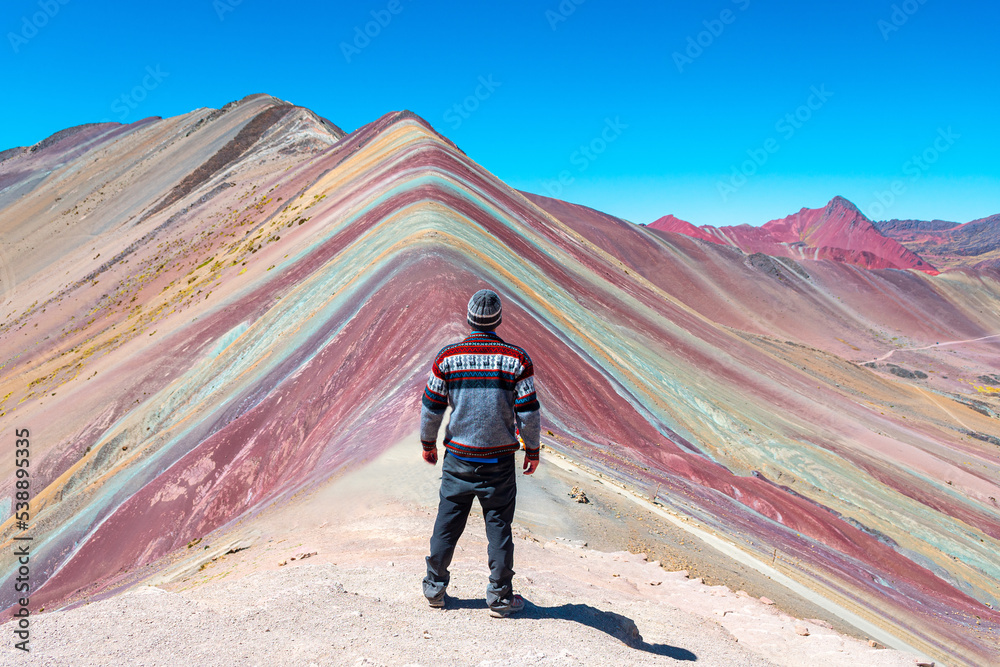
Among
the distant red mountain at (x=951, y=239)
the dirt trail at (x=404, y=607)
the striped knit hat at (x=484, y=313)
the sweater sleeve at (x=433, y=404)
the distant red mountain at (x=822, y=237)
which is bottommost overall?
the dirt trail at (x=404, y=607)

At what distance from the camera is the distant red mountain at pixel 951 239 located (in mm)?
128337

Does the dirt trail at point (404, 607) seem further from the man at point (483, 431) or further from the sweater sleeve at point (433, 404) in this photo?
the sweater sleeve at point (433, 404)

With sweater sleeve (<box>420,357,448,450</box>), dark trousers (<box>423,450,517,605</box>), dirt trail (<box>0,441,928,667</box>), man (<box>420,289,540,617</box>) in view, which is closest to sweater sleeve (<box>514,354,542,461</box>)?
man (<box>420,289,540,617</box>)

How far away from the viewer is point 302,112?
54469 millimetres

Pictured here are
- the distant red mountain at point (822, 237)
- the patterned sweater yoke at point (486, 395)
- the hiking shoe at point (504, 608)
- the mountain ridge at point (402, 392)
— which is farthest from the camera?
the distant red mountain at point (822, 237)

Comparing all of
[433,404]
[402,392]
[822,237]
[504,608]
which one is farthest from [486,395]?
[822,237]

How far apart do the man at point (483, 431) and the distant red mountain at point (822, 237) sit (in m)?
75.2

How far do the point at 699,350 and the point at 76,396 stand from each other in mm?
19599

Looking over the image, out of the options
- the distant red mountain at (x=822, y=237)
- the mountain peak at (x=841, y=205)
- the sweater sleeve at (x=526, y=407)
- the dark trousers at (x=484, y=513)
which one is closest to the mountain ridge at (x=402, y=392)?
the dark trousers at (x=484, y=513)

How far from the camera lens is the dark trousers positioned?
415cm

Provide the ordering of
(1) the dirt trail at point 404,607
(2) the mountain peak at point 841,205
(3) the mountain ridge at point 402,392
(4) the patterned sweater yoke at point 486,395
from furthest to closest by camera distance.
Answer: (2) the mountain peak at point 841,205, (3) the mountain ridge at point 402,392, (4) the patterned sweater yoke at point 486,395, (1) the dirt trail at point 404,607

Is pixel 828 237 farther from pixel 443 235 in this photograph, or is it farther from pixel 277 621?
pixel 277 621

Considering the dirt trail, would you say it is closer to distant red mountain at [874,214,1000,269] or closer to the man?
the man

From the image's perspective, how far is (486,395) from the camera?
411 centimetres
